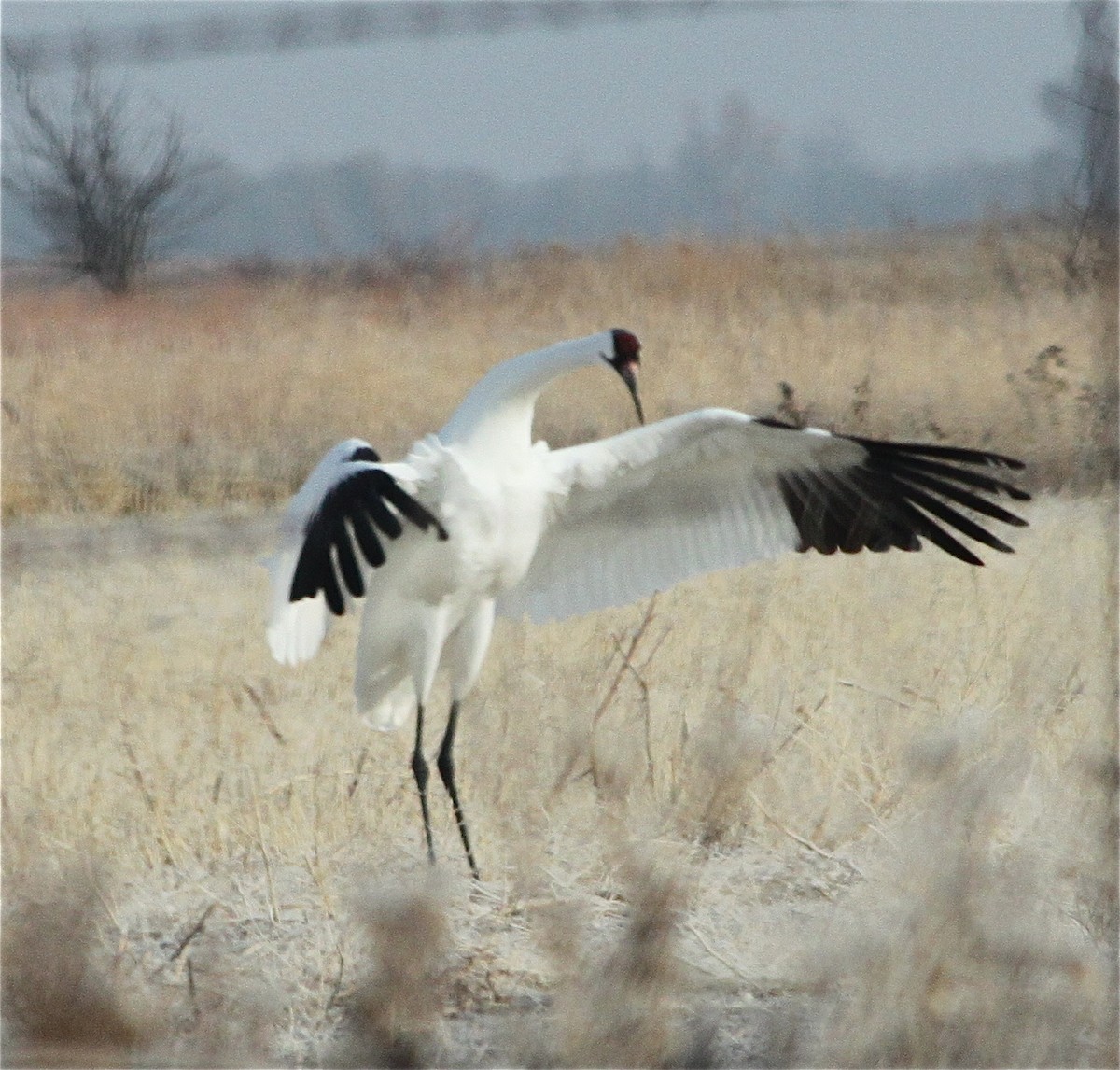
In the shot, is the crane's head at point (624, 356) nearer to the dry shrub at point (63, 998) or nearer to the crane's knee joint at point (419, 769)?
the crane's knee joint at point (419, 769)

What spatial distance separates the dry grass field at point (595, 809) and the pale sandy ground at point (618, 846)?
0.01m

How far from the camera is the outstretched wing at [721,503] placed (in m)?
4.66

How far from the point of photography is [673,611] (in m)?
7.02

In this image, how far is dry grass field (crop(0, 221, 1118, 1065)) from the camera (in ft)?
10.6

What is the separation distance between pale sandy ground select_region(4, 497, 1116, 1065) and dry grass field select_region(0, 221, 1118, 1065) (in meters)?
0.01

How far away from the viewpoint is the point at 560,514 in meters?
4.88

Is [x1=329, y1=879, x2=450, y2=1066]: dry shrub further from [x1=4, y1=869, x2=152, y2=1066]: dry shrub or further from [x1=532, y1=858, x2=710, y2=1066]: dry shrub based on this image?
[x1=4, y1=869, x2=152, y2=1066]: dry shrub

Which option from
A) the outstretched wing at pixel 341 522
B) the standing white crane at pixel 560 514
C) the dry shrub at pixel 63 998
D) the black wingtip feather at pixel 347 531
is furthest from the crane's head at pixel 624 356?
the dry shrub at pixel 63 998

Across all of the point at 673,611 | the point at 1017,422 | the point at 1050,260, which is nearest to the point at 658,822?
the point at 673,611

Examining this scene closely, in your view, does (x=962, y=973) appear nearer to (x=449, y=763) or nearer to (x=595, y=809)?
(x=595, y=809)

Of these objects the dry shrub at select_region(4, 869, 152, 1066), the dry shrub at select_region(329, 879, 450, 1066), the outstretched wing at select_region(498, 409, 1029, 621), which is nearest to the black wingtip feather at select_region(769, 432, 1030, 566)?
the outstretched wing at select_region(498, 409, 1029, 621)

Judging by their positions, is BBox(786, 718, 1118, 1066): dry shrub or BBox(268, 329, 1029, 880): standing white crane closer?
BBox(786, 718, 1118, 1066): dry shrub

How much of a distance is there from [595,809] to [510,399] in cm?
94

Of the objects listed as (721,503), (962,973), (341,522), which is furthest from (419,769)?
(962,973)
